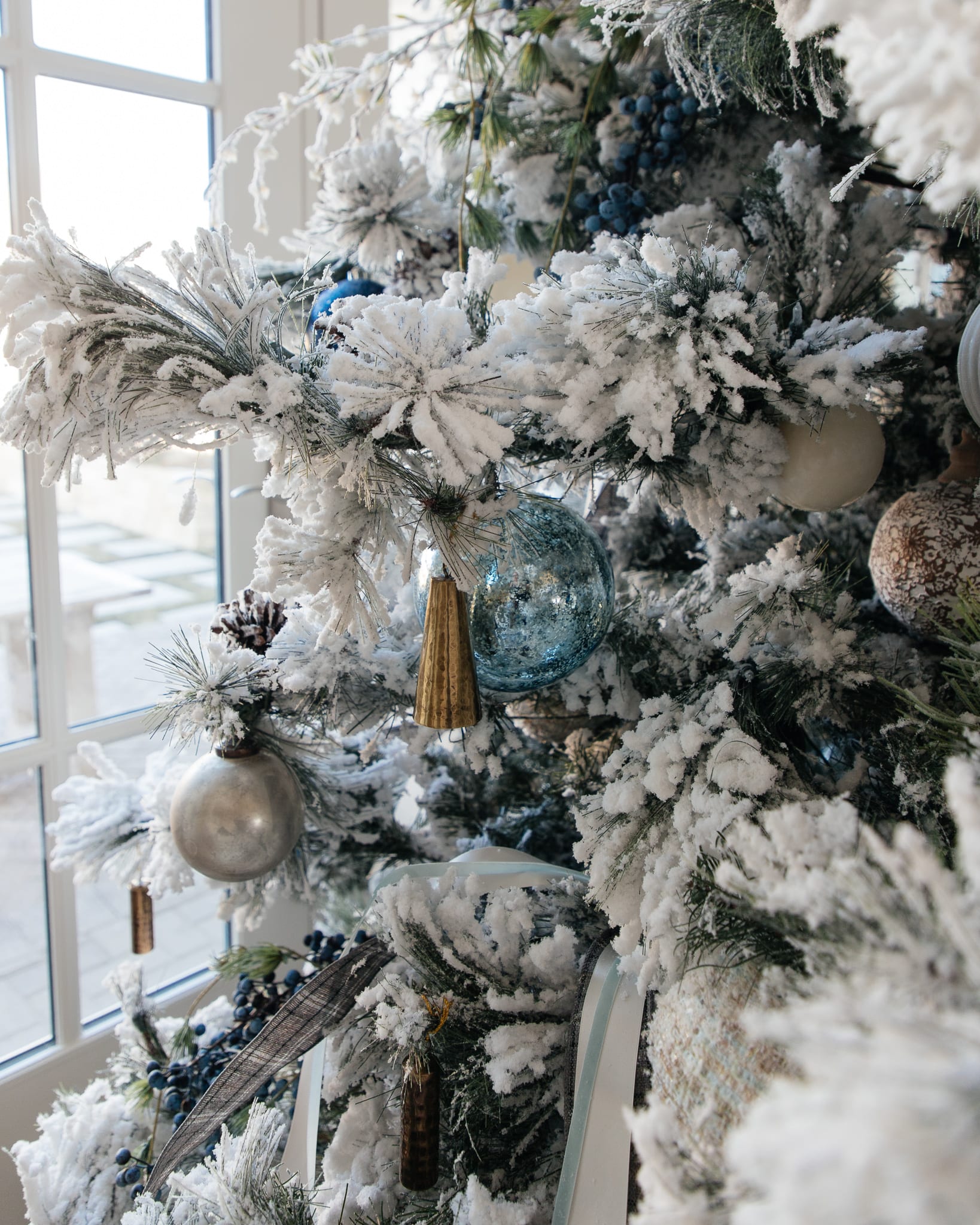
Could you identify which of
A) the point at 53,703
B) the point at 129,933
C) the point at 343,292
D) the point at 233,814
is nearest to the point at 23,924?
the point at 129,933

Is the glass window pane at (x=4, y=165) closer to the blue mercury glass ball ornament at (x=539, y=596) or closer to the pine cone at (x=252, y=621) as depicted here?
the pine cone at (x=252, y=621)

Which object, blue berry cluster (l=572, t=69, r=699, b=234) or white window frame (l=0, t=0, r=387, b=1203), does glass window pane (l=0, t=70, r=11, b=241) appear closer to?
white window frame (l=0, t=0, r=387, b=1203)

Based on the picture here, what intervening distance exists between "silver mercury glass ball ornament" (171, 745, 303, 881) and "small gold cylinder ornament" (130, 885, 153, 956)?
22 centimetres

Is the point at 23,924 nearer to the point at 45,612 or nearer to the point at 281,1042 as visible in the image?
the point at 45,612

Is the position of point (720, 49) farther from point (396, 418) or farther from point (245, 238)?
point (245, 238)

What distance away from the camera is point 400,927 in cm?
51

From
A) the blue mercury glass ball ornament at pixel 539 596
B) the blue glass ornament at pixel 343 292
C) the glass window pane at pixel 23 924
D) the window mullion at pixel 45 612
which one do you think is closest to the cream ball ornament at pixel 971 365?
the blue mercury glass ball ornament at pixel 539 596

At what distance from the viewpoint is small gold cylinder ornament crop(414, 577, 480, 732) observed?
0.47m

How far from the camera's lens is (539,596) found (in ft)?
1.60

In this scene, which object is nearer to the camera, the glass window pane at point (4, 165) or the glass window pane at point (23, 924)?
the glass window pane at point (4, 165)

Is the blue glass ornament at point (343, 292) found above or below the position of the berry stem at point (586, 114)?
below

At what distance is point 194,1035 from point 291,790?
31 centimetres

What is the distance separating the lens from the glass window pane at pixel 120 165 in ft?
2.64

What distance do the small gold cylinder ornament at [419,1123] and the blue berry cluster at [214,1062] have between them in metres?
0.16
